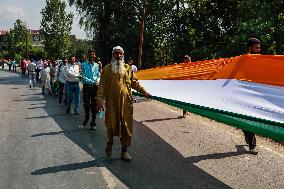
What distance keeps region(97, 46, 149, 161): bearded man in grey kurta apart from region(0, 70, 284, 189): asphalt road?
44 centimetres

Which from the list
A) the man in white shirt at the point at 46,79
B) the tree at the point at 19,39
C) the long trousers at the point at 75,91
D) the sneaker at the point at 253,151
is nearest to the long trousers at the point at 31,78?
the man in white shirt at the point at 46,79

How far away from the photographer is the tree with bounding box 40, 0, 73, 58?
54.1 m

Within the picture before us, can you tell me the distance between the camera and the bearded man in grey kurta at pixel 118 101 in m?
8.13

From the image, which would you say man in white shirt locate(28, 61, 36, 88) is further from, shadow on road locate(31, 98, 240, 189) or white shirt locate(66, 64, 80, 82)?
shadow on road locate(31, 98, 240, 189)

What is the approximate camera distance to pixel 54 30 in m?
54.2

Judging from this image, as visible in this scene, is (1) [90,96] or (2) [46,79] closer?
(1) [90,96]

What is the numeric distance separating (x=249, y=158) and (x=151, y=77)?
3194 mm

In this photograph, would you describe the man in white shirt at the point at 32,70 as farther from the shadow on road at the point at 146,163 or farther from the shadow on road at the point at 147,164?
the shadow on road at the point at 147,164

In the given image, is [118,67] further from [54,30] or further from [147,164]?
[54,30]

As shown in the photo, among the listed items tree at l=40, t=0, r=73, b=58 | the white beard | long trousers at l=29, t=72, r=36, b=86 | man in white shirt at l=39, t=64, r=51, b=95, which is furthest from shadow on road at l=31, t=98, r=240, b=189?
tree at l=40, t=0, r=73, b=58

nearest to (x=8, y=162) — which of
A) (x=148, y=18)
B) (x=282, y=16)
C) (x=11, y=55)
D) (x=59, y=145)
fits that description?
(x=59, y=145)

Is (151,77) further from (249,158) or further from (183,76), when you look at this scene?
(249,158)

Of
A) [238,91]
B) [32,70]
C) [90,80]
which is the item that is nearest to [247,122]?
[238,91]

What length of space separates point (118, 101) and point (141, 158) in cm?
112
